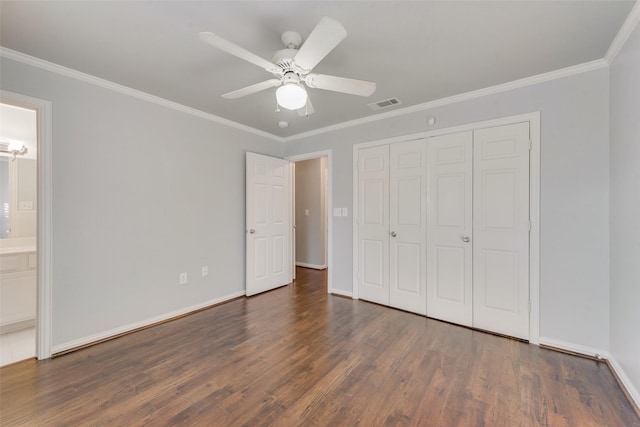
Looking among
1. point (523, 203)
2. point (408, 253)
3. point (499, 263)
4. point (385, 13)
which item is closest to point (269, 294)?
point (408, 253)

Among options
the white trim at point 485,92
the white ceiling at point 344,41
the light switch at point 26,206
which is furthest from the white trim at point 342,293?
the light switch at point 26,206

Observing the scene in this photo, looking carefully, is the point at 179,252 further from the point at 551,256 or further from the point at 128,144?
the point at 551,256

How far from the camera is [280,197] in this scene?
171 inches

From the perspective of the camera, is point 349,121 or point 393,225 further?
point 349,121

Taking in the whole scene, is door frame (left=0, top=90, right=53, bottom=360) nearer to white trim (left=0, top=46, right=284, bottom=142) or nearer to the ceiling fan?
white trim (left=0, top=46, right=284, bottom=142)

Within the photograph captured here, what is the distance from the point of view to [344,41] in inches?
77.0

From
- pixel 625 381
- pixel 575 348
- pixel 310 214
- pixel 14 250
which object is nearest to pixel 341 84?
pixel 625 381

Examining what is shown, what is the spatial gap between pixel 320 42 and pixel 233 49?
1.62 feet

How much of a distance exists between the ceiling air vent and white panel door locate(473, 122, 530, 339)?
90 cm

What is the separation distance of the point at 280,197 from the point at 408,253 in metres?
2.14

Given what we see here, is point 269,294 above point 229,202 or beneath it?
beneath

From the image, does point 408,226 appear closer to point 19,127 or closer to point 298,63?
point 298,63

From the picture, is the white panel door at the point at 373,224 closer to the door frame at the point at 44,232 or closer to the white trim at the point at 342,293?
the white trim at the point at 342,293

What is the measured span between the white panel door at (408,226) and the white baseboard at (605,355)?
1148 millimetres
